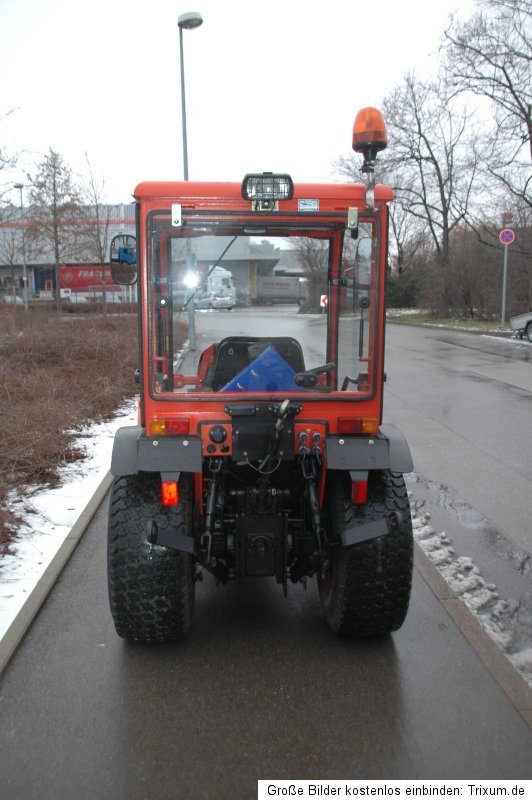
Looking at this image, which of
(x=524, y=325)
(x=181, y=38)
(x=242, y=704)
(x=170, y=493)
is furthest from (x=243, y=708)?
(x=524, y=325)

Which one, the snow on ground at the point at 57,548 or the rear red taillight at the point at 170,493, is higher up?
the rear red taillight at the point at 170,493

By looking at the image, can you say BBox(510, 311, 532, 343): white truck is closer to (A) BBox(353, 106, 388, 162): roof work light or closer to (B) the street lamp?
(B) the street lamp

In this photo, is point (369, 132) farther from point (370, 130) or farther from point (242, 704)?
point (242, 704)

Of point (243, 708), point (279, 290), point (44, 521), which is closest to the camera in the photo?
point (243, 708)

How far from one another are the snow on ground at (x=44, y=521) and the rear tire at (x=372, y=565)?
A: 1872mm

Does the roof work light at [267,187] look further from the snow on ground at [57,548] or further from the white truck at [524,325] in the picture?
the white truck at [524,325]

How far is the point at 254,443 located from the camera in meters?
3.40

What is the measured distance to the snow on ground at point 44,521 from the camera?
14.3 feet

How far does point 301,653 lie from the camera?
370cm

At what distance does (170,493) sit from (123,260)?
120 centimetres

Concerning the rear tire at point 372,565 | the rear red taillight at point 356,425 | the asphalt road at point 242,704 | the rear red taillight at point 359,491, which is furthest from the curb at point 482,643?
the rear red taillight at point 356,425

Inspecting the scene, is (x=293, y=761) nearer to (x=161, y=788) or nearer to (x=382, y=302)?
(x=161, y=788)

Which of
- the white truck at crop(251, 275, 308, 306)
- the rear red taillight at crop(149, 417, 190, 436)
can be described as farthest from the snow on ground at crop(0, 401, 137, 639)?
the white truck at crop(251, 275, 308, 306)

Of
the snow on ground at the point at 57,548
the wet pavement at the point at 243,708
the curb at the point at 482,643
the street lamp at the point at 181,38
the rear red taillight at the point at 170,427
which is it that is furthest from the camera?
the street lamp at the point at 181,38
